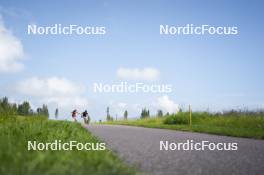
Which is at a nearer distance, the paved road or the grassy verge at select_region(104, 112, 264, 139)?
the paved road

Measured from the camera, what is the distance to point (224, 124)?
924 inches

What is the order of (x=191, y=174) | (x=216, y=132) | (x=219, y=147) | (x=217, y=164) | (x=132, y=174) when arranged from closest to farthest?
1. (x=132, y=174)
2. (x=191, y=174)
3. (x=217, y=164)
4. (x=219, y=147)
5. (x=216, y=132)

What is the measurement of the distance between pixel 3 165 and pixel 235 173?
4016 millimetres

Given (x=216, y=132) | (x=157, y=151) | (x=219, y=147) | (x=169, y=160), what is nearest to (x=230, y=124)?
(x=216, y=132)

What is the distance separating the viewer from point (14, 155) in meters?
5.57

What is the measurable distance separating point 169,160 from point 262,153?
2881 mm

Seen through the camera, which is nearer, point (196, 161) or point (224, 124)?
point (196, 161)

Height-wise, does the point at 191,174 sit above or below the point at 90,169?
below

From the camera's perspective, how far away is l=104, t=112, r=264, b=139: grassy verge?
1646 centimetres

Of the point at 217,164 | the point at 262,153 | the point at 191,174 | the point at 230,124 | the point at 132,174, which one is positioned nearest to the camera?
the point at 132,174

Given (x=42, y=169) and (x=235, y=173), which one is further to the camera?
(x=235, y=173)

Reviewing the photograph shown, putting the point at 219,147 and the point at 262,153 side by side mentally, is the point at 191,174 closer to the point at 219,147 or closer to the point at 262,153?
the point at 262,153

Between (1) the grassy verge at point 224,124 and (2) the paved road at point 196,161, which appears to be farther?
(1) the grassy verge at point 224,124

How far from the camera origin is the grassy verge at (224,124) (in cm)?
1646
